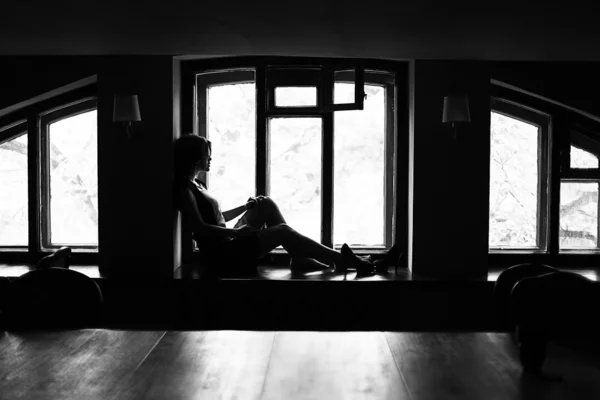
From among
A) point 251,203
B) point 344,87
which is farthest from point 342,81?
point 251,203

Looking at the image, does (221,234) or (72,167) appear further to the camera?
(72,167)

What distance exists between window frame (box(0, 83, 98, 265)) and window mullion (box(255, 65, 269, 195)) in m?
1.35

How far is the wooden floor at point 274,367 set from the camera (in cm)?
131

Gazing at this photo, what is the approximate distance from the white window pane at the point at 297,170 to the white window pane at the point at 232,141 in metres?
0.19

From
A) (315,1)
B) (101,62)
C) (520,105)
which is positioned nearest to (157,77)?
(101,62)

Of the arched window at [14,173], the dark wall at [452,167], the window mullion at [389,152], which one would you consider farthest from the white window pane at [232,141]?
the arched window at [14,173]

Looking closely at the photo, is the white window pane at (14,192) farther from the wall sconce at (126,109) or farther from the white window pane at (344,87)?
the white window pane at (344,87)

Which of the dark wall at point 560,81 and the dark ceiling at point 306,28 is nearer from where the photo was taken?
the dark ceiling at point 306,28

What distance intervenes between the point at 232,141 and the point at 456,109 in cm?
188

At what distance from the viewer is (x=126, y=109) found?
4926 mm

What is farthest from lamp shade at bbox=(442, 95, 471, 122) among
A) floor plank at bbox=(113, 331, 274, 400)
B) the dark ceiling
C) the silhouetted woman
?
floor plank at bbox=(113, 331, 274, 400)

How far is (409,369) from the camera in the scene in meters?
1.48

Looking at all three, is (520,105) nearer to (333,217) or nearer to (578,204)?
(578,204)

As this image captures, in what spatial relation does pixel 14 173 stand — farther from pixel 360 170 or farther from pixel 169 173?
pixel 360 170
